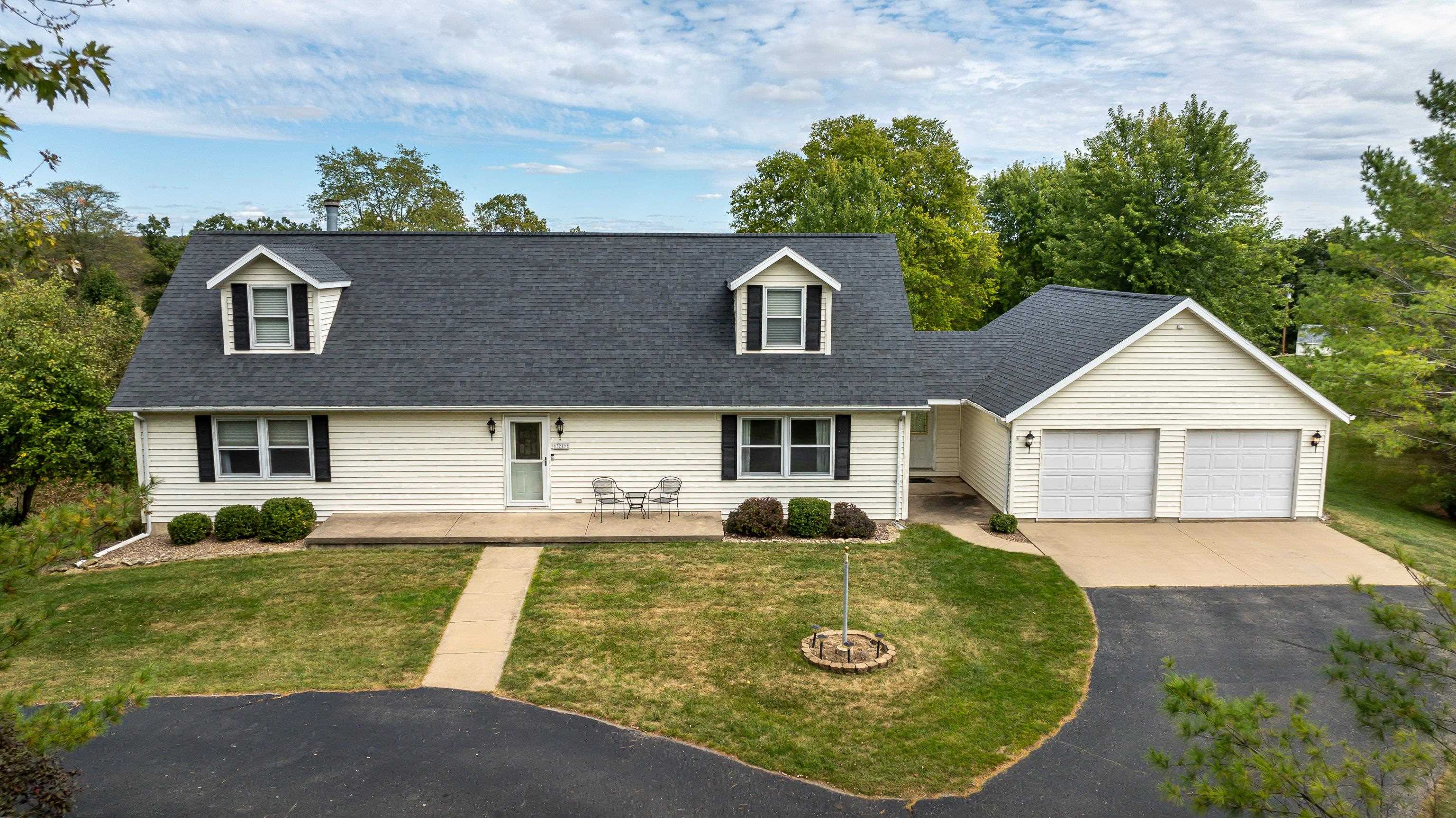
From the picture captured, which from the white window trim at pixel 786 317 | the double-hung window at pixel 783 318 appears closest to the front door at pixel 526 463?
the white window trim at pixel 786 317

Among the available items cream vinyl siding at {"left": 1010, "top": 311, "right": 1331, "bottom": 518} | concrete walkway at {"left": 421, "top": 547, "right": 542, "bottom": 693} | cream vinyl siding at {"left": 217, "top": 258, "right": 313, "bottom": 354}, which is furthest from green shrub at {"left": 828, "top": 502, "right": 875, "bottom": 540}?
cream vinyl siding at {"left": 217, "top": 258, "right": 313, "bottom": 354}

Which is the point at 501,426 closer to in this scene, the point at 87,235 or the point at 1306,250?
the point at 87,235

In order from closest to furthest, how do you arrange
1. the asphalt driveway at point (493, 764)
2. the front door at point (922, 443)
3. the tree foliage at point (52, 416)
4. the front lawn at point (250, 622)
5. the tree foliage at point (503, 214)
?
the asphalt driveway at point (493, 764)
the front lawn at point (250, 622)
the tree foliage at point (52, 416)
the front door at point (922, 443)
the tree foliage at point (503, 214)

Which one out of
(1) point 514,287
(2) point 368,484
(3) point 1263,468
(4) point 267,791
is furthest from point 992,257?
(4) point 267,791

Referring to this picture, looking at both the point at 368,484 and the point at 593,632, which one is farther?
the point at 368,484

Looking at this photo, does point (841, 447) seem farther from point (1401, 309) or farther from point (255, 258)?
point (1401, 309)

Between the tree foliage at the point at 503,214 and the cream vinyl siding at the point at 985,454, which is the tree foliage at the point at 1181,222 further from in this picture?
the tree foliage at the point at 503,214

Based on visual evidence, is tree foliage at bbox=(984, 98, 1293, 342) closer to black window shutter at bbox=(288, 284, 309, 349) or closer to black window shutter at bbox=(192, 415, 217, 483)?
black window shutter at bbox=(288, 284, 309, 349)
